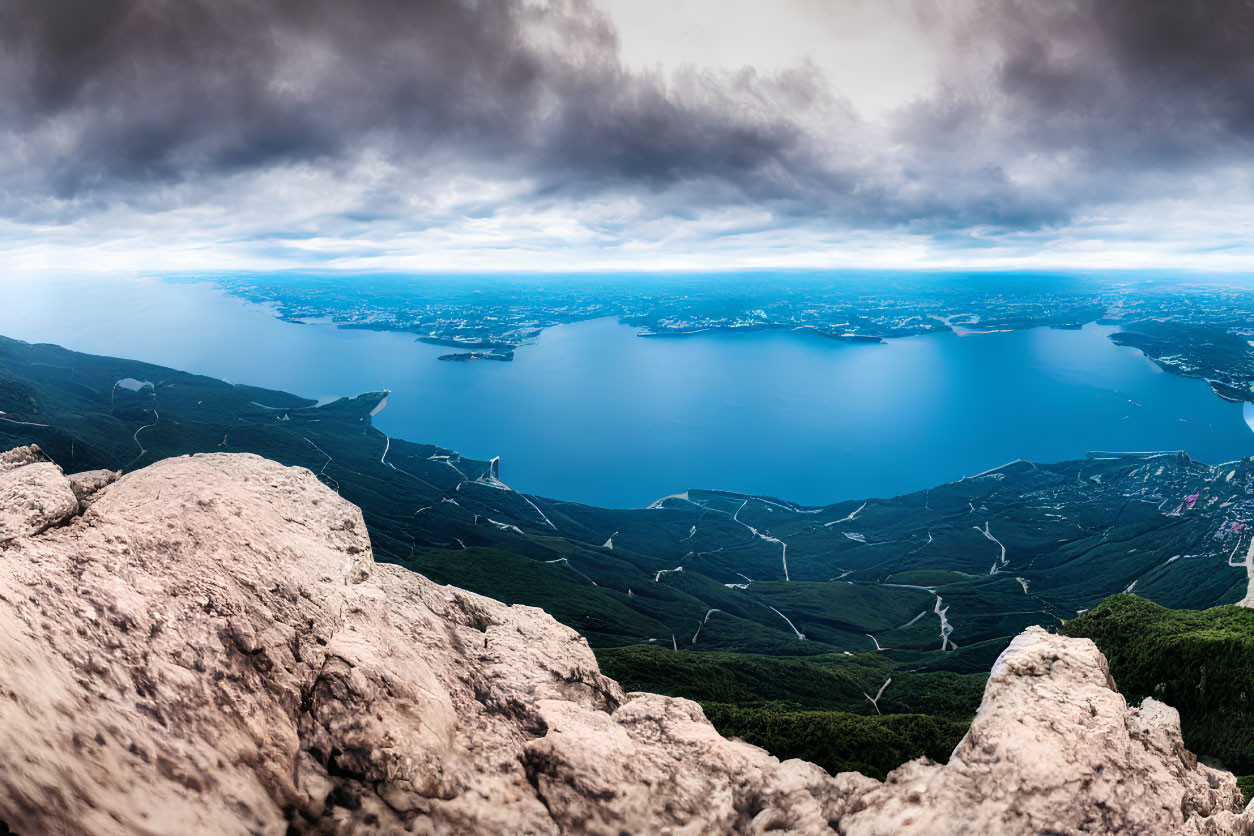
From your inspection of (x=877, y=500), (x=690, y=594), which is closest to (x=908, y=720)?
(x=690, y=594)

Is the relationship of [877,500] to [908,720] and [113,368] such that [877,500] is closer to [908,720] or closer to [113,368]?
[908,720]

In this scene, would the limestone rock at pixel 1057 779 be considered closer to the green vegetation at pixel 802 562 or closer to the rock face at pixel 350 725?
the rock face at pixel 350 725

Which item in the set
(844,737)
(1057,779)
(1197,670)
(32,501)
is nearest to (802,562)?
(1197,670)

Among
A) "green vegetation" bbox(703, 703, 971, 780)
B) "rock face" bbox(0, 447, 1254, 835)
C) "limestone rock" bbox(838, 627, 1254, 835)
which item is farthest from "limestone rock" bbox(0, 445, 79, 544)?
"green vegetation" bbox(703, 703, 971, 780)

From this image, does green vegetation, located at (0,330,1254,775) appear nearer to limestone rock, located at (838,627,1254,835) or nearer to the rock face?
limestone rock, located at (838,627,1254,835)

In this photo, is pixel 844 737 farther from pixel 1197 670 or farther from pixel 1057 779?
pixel 1197 670

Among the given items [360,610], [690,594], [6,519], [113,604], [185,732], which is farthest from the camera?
[690,594]
